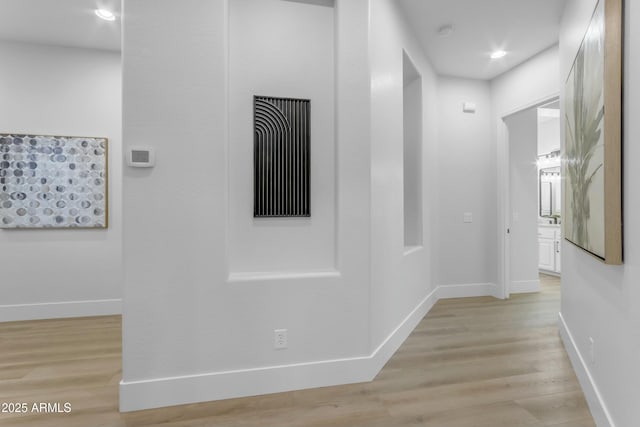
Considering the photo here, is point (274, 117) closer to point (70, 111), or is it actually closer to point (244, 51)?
point (244, 51)

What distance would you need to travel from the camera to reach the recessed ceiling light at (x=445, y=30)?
318cm

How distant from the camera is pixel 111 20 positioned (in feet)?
10.3

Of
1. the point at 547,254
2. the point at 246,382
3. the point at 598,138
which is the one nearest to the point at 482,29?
the point at 598,138

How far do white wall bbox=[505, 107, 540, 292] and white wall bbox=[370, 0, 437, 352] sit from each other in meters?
1.95

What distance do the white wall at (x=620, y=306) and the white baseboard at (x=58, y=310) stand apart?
4.18 meters

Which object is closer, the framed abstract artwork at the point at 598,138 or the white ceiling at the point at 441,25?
the framed abstract artwork at the point at 598,138

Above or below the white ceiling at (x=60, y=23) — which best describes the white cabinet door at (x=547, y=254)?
below

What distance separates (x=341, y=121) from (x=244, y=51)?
0.76 meters

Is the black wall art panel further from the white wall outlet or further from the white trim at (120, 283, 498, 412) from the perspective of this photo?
the white trim at (120, 283, 498, 412)

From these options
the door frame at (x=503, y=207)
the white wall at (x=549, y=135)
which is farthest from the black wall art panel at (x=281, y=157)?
the white wall at (x=549, y=135)

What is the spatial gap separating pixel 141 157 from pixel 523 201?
4.71 m

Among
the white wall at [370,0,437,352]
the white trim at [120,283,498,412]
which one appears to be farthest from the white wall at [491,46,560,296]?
the white trim at [120,283,498,412]

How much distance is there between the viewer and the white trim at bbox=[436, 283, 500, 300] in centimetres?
434

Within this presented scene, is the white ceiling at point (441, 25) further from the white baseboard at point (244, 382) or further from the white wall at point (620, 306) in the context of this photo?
the white baseboard at point (244, 382)
